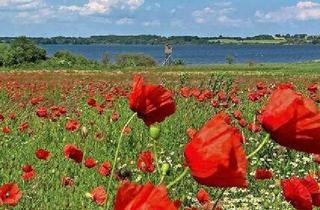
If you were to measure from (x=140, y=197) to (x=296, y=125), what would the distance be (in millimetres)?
441

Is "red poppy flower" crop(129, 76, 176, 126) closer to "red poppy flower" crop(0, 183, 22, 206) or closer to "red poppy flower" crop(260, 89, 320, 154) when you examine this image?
"red poppy flower" crop(260, 89, 320, 154)

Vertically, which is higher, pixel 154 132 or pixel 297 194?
pixel 154 132

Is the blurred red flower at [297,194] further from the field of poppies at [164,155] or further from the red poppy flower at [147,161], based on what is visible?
the red poppy flower at [147,161]

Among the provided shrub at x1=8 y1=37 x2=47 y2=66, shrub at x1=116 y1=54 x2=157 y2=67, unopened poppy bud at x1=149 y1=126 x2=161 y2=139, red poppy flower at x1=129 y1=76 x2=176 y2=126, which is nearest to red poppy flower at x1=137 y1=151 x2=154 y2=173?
unopened poppy bud at x1=149 y1=126 x2=161 y2=139


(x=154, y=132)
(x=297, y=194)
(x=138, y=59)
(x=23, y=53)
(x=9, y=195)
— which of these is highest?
(x=154, y=132)

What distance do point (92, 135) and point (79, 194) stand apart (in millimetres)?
3067

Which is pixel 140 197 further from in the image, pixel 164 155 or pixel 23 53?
pixel 23 53

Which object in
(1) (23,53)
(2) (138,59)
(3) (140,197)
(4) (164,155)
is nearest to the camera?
(3) (140,197)

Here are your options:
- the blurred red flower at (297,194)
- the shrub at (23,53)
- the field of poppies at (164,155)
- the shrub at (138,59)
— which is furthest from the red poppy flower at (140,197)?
the shrub at (138,59)

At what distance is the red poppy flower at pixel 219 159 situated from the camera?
1.42 m

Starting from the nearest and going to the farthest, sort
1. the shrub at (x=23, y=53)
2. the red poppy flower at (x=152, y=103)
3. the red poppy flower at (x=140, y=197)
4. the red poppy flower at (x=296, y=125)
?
the red poppy flower at (x=140, y=197) → the red poppy flower at (x=296, y=125) → the red poppy flower at (x=152, y=103) → the shrub at (x=23, y=53)

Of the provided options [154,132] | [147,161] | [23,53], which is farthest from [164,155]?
[23,53]

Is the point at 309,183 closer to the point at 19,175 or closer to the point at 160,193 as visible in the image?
the point at 160,193

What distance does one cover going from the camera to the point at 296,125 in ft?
5.12
